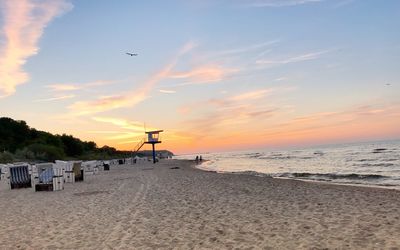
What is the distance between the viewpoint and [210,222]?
8.54 metres

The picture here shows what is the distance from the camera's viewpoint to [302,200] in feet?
37.9

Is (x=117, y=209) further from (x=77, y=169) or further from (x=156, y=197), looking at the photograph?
(x=77, y=169)

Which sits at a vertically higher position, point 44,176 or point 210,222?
point 44,176

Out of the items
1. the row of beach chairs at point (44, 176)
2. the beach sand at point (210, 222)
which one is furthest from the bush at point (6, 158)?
the beach sand at point (210, 222)

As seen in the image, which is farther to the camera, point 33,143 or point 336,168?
point 33,143

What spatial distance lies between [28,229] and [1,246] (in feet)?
4.89

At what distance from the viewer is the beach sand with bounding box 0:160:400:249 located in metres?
6.74

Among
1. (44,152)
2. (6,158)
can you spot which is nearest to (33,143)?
(44,152)

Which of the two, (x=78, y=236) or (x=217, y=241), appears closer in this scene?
(x=217, y=241)

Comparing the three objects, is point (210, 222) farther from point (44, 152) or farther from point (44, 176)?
point (44, 152)

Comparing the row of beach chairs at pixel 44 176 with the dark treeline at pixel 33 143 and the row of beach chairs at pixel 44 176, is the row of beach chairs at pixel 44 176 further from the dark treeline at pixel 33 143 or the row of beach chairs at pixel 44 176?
the dark treeline at pixel 33 143

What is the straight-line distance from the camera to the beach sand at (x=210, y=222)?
6738 millimetres

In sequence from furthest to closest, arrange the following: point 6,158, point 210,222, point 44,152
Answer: point 44,152 < point 6,158 < point 210,222

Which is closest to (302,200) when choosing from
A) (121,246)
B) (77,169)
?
(121,246)
